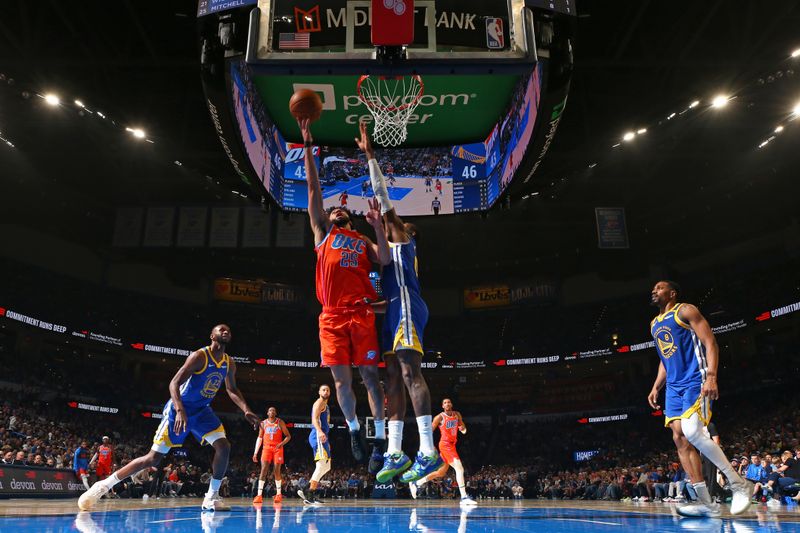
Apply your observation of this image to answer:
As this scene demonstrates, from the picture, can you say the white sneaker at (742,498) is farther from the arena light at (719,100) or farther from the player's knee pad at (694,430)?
the arena light at (719,100)

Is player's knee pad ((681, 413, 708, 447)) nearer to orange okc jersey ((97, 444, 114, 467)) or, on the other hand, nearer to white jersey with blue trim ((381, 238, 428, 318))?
white jersey with blue trim ((381, 238, 428, 318))

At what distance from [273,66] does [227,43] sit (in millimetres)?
1193

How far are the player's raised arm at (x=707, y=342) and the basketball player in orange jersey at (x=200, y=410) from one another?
186 inches

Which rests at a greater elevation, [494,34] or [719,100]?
[719,100]

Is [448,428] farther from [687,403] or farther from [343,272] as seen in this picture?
[343,272]

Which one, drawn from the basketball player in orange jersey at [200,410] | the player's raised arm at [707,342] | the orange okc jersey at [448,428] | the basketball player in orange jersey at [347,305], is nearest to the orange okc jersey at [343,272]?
the basketball player in orange jersey at [347,305]

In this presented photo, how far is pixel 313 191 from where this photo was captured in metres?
5.05

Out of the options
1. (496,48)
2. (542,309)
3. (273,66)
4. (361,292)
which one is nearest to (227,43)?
(273,66)

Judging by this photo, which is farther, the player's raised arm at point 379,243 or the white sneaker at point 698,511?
the white sneaker at point 698,511

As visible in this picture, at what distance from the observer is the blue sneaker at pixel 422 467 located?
464 cm

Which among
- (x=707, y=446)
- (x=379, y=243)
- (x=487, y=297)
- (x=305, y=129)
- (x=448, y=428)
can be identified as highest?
(x=487, y=297)

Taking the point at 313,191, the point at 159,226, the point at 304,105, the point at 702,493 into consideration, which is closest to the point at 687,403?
the point at 702,493

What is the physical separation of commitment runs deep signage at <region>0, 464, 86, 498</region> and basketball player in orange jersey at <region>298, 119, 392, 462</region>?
34.3ft

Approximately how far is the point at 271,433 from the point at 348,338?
841 centimetres
